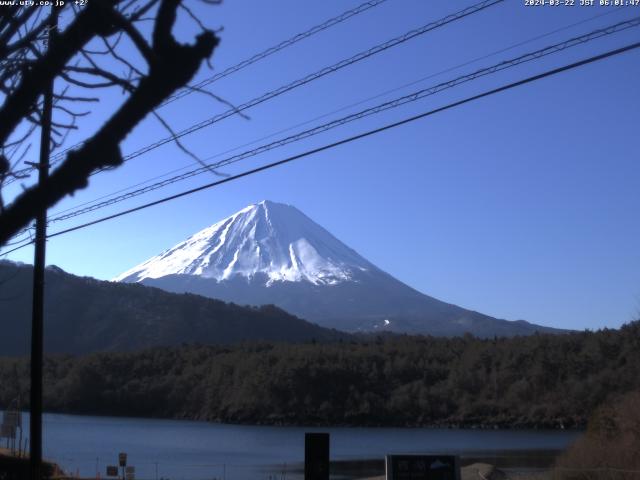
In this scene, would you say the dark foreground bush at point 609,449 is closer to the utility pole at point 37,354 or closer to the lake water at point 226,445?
the utility pole at point 37,354

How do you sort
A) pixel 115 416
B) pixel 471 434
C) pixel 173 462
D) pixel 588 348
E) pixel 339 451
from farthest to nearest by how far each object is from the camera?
pixel 115 416, pixel 588 348, pixel 471 434, pixel 339 451, pixel 173 462

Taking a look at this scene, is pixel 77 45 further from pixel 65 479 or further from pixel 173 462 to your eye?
pixel 173 462

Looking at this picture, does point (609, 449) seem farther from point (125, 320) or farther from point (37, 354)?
point (125, 320)

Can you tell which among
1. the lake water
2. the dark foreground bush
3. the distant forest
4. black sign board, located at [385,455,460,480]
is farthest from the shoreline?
black sign board, located at [385,455,460,480]

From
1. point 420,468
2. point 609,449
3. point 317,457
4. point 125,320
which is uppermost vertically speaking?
point 125,320

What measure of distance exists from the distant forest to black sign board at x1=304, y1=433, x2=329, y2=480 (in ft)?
226

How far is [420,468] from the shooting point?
12797 mm

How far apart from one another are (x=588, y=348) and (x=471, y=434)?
14.6 meters

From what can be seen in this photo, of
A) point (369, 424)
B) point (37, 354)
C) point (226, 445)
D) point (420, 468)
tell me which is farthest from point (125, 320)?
point (420, 468)

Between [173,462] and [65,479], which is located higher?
[65,479]

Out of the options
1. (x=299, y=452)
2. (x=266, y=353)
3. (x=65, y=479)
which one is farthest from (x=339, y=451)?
(x=266, y=353)

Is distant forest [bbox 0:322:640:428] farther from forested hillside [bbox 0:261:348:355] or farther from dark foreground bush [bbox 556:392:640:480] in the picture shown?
dark foreground bush [bbox 556:392:640:480]

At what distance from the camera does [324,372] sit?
97125mm

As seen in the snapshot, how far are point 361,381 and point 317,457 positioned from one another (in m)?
86.8
